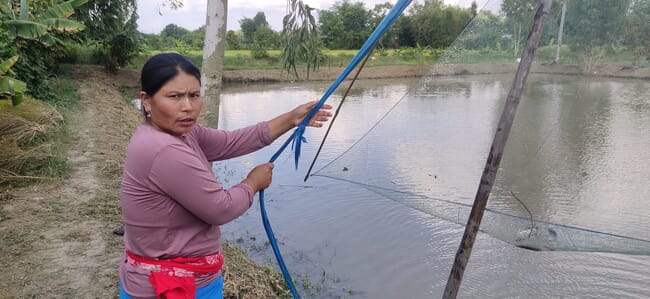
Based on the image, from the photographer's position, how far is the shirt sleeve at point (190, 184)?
109cm

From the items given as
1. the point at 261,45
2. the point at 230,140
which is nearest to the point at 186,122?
the point at 230,140

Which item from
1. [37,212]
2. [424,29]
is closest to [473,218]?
[37,212]

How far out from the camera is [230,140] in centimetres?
152

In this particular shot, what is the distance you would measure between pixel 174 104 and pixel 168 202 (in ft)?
0.79

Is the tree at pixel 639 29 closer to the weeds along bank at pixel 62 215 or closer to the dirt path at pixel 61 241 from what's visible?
the weeds along bank at pixel 62 215

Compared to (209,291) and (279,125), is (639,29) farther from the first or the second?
(209,291)

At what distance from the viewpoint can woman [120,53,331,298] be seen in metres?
1.10

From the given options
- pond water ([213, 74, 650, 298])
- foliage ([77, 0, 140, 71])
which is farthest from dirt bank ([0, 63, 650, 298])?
foliage ([77, 0, 140, 71])

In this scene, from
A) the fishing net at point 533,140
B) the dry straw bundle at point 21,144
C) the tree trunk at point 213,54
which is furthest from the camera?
the dry straw bundle at point 21,144

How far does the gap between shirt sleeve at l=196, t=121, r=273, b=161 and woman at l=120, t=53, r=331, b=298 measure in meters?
0.18

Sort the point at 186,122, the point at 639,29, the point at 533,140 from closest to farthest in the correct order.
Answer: the point at 186,122, the point at 639,29, the point at 533,140

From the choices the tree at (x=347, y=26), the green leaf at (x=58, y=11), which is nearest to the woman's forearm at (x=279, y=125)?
the green leaf at (x=58, y=11)

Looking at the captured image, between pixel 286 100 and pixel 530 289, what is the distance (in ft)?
36.2

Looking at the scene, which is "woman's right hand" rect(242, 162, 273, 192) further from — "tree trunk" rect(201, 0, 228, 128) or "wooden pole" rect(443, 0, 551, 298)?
"tree trunk" rect(201, 0, 228, 128)
